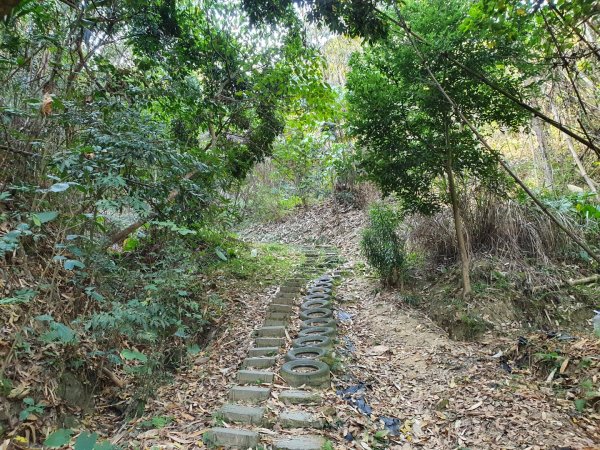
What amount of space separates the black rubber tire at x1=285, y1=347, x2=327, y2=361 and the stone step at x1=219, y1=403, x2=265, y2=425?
0.88 meters

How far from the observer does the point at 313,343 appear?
14.6ft

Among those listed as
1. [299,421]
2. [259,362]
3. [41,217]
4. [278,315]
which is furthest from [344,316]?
[41,217]

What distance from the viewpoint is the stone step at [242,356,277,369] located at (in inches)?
157

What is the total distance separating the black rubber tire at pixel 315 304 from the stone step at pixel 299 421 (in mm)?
2319

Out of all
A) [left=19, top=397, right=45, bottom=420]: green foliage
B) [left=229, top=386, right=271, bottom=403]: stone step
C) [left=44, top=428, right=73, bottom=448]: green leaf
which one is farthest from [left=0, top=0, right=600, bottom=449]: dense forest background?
[left=229, top=386, right=271, bottom=403]: stone step

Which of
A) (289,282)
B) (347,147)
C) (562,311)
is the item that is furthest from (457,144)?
(347,147)

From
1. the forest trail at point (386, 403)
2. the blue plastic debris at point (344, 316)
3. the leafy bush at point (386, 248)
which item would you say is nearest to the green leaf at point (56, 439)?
the forest trail at point (386, 403)

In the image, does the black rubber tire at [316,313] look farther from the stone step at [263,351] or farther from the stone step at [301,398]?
the stone step at [301,398]

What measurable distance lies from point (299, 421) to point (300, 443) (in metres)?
0.29

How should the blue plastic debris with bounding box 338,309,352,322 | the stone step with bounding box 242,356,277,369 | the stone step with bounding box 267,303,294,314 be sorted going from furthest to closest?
the blue plastic debris with bounding box 338,309,352,322 < the stone step with bounding box 267,303,294,314 < the stone step with bounding box 242,356,277,369

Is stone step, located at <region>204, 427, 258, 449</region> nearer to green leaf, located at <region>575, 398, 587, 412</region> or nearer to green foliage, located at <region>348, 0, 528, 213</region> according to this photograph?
green leaf, located at <region>575, 398, 587, 412</region>

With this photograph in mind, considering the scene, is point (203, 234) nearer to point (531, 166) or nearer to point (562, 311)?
point (562, 311)

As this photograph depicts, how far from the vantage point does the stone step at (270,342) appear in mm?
4469

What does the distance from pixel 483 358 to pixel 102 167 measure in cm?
419
